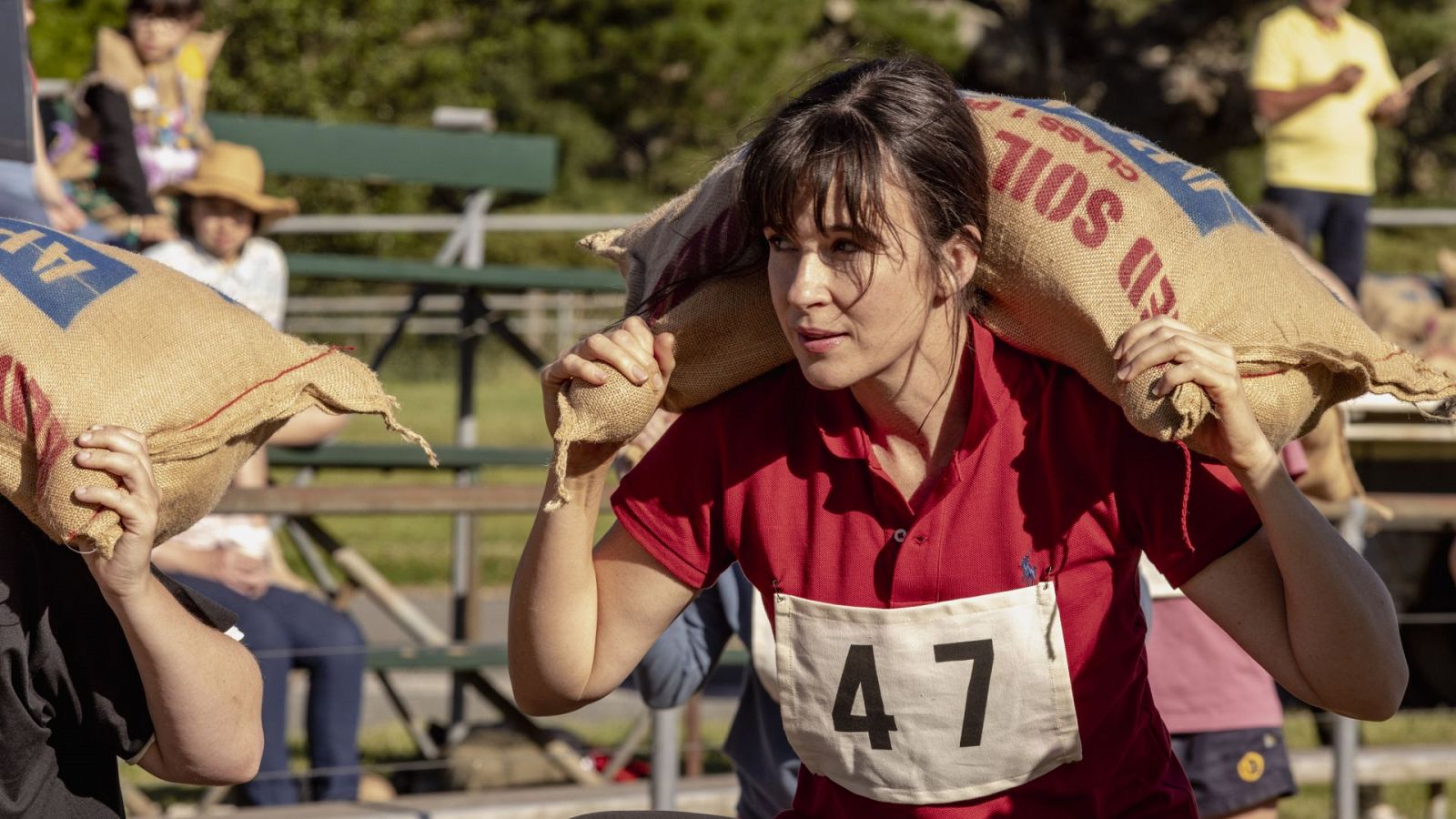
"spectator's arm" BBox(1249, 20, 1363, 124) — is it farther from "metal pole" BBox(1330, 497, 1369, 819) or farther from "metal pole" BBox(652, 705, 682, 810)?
"metal pole" BBox(652, 705, 682, 810)

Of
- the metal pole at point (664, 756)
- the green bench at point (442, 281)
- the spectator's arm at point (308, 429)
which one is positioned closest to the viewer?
the metal pole at point (664, 756)

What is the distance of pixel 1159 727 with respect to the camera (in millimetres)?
2107

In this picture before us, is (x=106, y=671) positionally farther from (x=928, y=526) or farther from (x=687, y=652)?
(x=687, y=652)

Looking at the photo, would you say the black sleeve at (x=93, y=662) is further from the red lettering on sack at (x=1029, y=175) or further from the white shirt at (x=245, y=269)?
the white shirt at (x=245, y=269)

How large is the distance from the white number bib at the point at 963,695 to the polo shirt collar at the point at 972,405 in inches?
7.7

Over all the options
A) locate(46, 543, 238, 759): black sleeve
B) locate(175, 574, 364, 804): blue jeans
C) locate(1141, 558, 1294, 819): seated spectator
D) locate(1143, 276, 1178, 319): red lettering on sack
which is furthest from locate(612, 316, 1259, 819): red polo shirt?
locate(175, 574, 364, 804): blue jeans

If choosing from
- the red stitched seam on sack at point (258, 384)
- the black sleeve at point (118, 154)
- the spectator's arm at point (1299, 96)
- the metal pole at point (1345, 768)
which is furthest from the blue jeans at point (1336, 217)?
the red stitched seam on sack at point (258, 384)

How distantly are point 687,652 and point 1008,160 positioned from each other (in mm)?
1163

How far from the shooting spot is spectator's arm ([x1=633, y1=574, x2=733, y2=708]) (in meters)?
2.86

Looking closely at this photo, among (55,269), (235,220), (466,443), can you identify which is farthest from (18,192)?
(466,443)

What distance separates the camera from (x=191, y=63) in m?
5.56

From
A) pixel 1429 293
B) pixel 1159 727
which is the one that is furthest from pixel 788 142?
pixel 1429 293

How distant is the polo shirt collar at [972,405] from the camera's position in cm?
204

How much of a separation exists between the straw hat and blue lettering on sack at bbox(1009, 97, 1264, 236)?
332 cm
